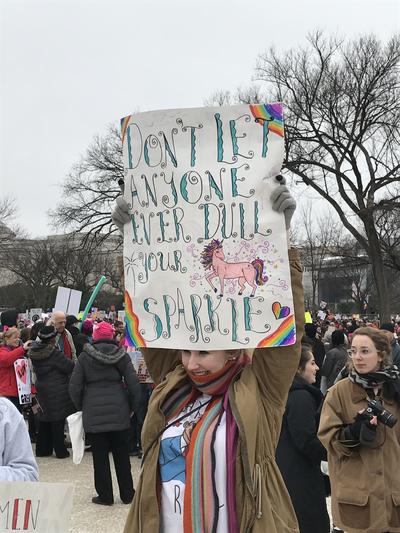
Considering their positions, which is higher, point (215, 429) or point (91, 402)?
point (215, 429)

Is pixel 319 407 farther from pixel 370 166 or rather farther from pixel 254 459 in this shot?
pixel 370 166

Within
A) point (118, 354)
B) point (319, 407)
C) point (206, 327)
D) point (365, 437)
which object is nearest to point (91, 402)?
point (118, 354)

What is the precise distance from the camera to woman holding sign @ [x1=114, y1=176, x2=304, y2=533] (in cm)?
224

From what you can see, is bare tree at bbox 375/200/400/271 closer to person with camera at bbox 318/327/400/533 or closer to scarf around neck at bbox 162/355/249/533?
person with camera at bbox 318/327/400/533

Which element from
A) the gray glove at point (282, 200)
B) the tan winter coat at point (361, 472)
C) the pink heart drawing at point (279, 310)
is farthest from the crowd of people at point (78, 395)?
the tan winter coat at point (361, 472)

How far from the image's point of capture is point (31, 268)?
135 feet

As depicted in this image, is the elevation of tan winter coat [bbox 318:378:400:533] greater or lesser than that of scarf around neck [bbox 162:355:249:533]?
lesser

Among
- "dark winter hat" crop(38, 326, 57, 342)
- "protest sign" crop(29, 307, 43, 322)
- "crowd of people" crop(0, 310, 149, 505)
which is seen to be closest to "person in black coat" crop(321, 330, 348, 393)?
"crowd of people" crop(0, 310, 149, 505)

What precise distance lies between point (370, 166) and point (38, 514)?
925 inches

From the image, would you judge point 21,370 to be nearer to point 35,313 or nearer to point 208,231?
point 208,231

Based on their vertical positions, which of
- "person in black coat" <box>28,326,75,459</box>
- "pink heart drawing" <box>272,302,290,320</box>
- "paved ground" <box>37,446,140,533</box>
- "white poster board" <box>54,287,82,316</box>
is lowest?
"paved ground" <box>37,446,140,533</box>

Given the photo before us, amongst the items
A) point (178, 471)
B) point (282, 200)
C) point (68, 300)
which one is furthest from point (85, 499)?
point (68, 300)

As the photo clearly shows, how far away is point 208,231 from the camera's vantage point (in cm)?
249

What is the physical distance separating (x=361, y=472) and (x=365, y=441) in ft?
0.80
